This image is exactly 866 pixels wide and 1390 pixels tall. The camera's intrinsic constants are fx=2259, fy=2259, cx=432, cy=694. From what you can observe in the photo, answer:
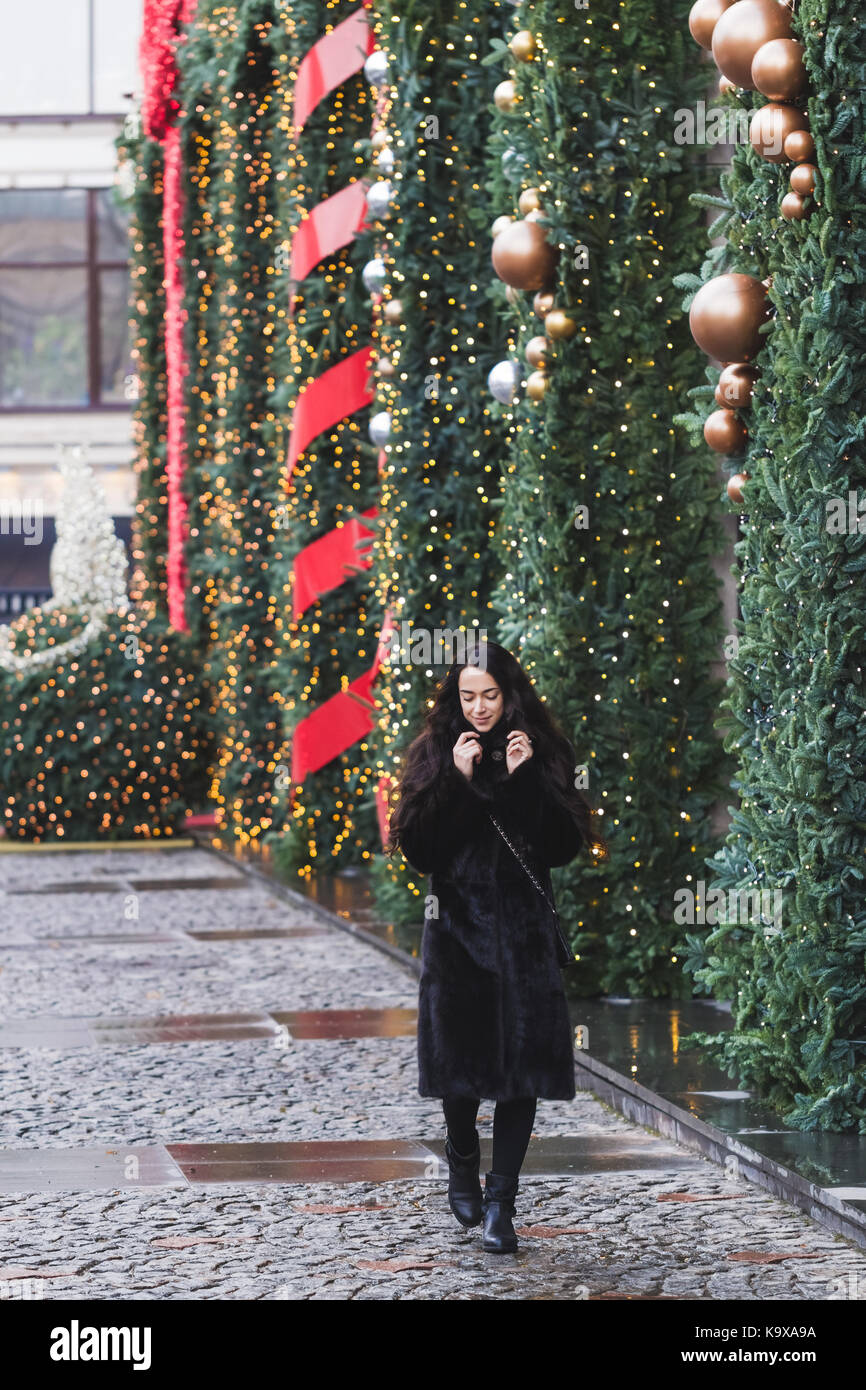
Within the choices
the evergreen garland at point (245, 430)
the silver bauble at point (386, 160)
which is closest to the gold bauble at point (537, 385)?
the silver bauble at point (386, 160)

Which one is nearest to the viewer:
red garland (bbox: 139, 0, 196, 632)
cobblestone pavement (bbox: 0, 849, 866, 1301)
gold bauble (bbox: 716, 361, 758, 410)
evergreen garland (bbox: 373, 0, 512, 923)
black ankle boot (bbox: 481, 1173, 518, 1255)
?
cobblestone pavement (bbox: 0, 849, 866, 1301)

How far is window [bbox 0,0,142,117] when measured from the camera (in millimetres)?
32250

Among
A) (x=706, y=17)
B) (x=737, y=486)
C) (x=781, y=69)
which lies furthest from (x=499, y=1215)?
(x=706, y=17)

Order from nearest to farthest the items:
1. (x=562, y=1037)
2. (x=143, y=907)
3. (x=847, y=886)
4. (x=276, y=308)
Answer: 1. (x=562, y=1037)
2. (x=847, y=886)
3. (x=143, y=907)
4. (x=276, y=308)

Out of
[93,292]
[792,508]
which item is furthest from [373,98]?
[93,292]

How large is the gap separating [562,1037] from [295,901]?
8.35 m

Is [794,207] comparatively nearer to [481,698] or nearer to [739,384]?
[739,384]

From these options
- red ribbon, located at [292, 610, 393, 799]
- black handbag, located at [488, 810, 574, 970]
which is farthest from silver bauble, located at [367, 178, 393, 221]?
black handbag, located at [488, 810, 574, 970]

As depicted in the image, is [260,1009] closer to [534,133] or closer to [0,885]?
[534,133]

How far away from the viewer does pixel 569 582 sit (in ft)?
32.4

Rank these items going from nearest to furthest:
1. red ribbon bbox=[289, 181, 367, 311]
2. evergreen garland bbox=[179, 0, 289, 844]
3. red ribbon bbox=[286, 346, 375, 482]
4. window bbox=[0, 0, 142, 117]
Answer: red ribbon bbox=[289, 181, 367, 311], red ribbon bbox=[286, 346, 375, 482], evergreen garland bbox=[179, 0, 289, 844], window bbox=[0, 0, 142, 117]

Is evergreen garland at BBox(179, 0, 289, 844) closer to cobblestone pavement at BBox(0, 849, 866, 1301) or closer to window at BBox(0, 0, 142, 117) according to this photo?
cobblestone pavement at BBox(0, 849, 866, 1301)

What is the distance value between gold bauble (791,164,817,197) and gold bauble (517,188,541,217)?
9.73 feet

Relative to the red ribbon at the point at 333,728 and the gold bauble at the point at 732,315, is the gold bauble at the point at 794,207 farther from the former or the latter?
the red ribbon at the point at 333,728
